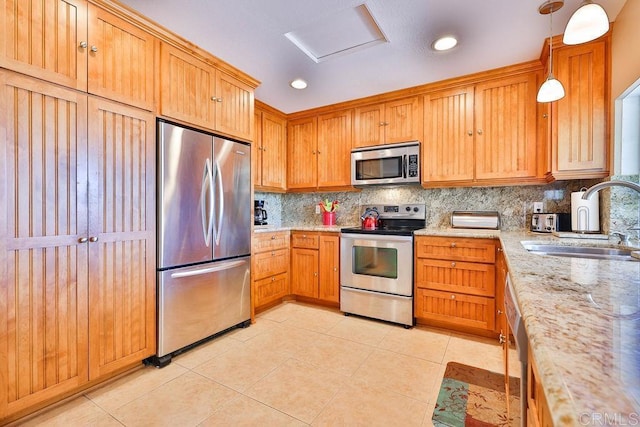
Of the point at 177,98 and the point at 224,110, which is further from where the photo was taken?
the point at 224,110

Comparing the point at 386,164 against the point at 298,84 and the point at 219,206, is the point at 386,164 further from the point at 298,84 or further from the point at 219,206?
the point at 219,206

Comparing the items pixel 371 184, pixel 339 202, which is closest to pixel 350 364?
pixel 371 184

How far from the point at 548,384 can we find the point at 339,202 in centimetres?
350

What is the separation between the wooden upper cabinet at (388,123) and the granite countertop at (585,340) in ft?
7.74

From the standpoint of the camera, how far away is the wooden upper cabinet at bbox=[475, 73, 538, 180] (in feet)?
8.41

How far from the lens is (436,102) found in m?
2.95

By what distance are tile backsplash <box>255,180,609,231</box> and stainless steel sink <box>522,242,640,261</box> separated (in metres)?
0.65

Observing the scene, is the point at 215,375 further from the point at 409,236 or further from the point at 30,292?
the point at 409,236

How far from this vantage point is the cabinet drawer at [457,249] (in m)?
2.46

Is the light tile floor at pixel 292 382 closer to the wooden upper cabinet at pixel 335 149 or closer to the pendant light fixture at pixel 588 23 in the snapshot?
the wooden upper cabinet at pixel 335 149

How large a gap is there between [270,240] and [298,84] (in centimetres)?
166

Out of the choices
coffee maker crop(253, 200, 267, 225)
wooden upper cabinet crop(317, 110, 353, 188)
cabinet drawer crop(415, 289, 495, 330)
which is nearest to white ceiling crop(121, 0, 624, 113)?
wooden upper cabinet crop(317, 110, 353, 188)

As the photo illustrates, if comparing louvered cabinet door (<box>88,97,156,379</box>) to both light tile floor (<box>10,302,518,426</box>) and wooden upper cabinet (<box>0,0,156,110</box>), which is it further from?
light tile floor (<box>10,302,518,426</box>)

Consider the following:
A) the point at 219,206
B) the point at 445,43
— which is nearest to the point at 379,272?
the point at 219,206
